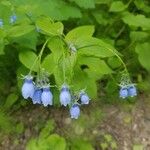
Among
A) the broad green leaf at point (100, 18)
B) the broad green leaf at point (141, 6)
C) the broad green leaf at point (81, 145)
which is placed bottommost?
the broad green leaf at point (81, 145)

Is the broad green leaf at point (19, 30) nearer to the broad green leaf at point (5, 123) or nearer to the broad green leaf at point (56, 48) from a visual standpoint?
the broad green leaf at point (56, 48)

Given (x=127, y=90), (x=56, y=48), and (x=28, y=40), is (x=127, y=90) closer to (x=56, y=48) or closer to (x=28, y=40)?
(x=56, y=48)

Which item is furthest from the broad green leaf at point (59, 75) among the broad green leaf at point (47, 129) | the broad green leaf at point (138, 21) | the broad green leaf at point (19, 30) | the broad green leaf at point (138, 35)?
the broad green leaf at point (138, 35)

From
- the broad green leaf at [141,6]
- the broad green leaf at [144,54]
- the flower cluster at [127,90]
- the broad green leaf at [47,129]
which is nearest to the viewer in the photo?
the flower cluster at [127,90]

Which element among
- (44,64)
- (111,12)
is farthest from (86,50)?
(111,12)

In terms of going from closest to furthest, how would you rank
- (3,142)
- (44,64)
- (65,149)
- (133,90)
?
1. (133,90)
2. (44,64)
3. (65,149)
4. (3,142)

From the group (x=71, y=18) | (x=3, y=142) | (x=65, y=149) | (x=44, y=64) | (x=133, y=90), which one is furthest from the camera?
(x=71, y=18)

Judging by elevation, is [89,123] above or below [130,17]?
below

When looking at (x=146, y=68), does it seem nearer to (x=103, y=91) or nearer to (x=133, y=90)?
(x=103, y=91)
